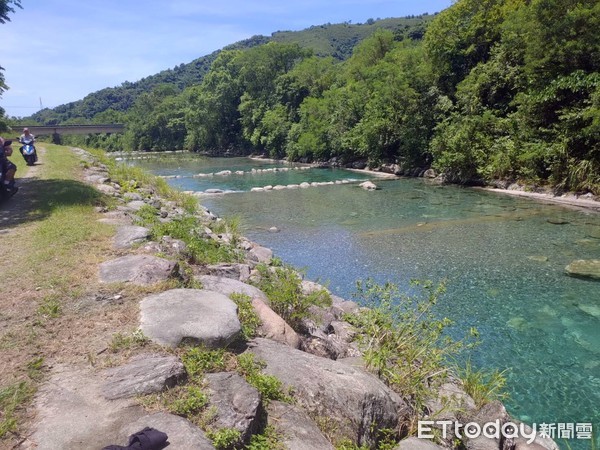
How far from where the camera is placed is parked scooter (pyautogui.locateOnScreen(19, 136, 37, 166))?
16.2 meters

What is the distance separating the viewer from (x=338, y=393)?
14.5 feet

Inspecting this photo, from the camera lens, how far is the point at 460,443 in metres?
4.84

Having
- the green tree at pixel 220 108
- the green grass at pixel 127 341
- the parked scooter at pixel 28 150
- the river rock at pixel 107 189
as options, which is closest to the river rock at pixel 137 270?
the green grass at pixel 127 341

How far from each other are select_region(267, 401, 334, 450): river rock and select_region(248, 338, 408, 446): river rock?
0.19 metres

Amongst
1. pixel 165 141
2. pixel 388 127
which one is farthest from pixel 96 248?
pixel 165 141

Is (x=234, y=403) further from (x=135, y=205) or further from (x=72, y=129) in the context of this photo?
(x=72, y=129)

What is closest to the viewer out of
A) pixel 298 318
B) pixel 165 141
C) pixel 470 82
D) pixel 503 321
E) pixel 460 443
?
pixel 460 443

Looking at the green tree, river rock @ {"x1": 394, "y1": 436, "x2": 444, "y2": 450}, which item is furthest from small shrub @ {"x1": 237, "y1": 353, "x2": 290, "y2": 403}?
the green tree

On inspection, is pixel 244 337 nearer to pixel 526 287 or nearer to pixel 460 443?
pixel 460 443

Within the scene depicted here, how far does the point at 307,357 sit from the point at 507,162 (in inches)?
832

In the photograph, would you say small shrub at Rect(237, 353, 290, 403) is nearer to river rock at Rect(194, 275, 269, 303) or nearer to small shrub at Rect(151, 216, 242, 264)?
river rock at Rect(194, 275, 269, 303)

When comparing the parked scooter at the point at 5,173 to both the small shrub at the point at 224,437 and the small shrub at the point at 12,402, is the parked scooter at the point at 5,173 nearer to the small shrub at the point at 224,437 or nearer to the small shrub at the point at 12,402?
the small shrub at the point at 12,402

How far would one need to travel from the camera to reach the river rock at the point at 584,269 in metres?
10.5

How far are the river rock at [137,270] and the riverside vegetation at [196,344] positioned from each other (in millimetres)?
196
